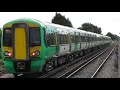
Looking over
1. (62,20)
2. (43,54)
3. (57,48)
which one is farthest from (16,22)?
(62,20)

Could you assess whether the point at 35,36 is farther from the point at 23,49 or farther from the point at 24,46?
the point at 23,49

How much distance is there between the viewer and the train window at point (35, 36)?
13.4 metres

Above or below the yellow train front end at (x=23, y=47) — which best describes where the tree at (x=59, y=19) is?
above

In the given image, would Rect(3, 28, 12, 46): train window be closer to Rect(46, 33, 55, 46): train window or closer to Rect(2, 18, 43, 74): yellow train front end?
Rect(2, 18, 43, 74): yellow train front end

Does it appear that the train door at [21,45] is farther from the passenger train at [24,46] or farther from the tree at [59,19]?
the tree at [59,19]

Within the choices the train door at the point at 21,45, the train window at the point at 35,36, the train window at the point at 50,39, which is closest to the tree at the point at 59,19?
the train window at the point at 50,39

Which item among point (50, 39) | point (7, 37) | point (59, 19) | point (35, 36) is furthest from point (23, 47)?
point (59, 19)

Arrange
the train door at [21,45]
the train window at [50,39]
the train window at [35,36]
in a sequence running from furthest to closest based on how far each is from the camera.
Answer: the train window at [50,39], the train window at [35,36], the train door at [21,45]

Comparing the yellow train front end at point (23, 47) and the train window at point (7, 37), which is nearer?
the yellow train front end at point (23, 47)

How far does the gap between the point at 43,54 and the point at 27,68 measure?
3.54 feet

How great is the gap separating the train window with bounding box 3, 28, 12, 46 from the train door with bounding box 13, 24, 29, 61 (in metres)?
0.42

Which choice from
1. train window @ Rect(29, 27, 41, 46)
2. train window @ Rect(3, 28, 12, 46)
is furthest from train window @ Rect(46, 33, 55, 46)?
train window @ Rect(3, 28, 12, 46)
